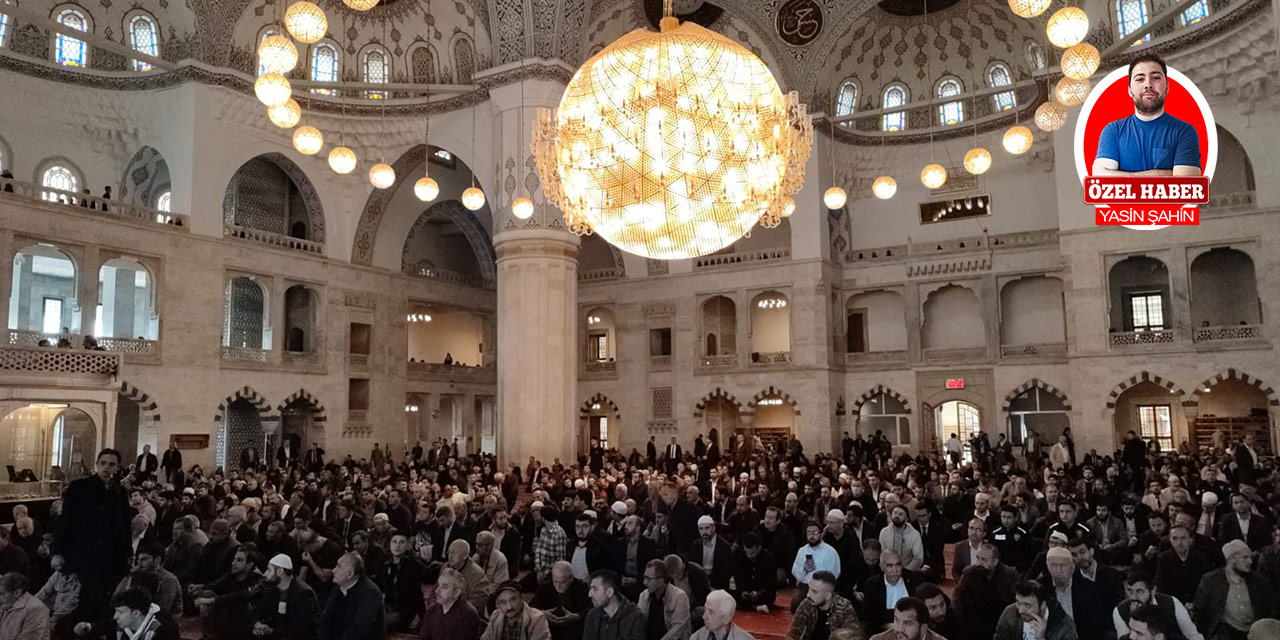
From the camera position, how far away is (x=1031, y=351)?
1802 centimetres

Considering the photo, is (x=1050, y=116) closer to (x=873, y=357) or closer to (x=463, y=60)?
(x=873, y=357)

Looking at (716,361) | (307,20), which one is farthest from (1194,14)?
(307,20)

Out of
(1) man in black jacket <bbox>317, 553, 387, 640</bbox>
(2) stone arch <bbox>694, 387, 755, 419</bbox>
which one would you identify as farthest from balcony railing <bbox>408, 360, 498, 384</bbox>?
(1) man in black jacket <bbox>317, 553, 387, 640</bbox>

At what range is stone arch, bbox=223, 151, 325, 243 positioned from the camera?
1786 cm

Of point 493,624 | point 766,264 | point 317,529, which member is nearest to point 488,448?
point 766,264

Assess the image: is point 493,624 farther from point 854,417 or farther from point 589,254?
point 589,254

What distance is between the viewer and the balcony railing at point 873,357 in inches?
760

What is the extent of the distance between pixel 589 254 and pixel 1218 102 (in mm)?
13773

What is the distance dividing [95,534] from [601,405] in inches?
653

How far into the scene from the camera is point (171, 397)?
15.5m

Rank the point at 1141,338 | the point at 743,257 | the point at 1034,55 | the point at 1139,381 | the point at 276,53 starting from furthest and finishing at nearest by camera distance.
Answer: the point at 743,257
the point at 1034,55
the point at 1141,338
the point at 1139,381
the point at 276,53

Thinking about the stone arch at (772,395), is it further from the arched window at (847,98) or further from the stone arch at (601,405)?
the arched window at (847,98)

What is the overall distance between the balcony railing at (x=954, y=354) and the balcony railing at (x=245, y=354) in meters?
13.5

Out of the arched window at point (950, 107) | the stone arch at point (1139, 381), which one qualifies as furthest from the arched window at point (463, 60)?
the stone arch at point (1139, 381)
